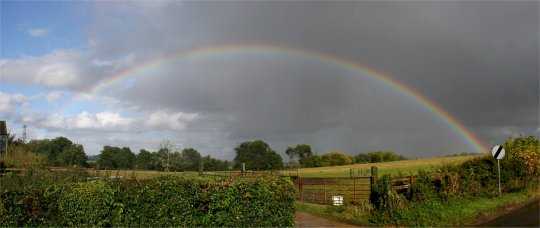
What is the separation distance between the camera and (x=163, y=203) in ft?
31.2

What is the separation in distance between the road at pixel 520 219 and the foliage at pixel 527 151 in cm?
696

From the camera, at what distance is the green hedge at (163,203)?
951cm

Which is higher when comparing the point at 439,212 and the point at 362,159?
the point at 362,159

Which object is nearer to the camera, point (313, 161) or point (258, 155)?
point (258, 155)

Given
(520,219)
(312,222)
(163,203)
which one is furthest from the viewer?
(312,222)

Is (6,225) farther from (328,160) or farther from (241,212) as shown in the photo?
(328,160)

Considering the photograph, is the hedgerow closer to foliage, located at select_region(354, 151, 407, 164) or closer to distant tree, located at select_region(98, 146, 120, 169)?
distant tree, located at select_region(98, 146, 120, 169)

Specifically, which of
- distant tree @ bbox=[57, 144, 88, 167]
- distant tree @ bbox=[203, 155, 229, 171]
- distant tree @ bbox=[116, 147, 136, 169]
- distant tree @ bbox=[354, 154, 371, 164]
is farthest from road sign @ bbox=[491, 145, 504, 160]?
distant tree @ bbox=[354, 154, 371, 164]

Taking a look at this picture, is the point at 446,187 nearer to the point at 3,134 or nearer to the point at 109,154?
the point at 3,134

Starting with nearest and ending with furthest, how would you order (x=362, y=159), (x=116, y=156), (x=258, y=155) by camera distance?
(x=116, y=156)
(x=258, y=155)
(x=362, y=159)

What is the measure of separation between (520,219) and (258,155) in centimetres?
9688

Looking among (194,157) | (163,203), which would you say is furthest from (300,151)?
(163,203)

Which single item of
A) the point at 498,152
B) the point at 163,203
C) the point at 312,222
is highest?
the point at 498,152

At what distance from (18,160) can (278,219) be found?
40.3 meters
